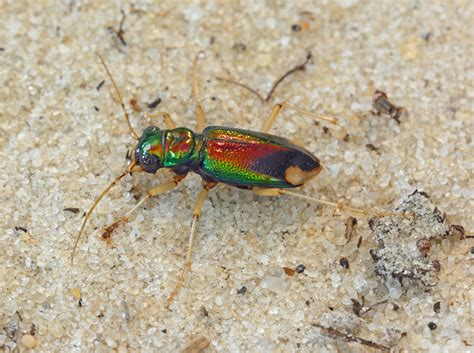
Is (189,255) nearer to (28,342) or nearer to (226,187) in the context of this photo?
(226,187)

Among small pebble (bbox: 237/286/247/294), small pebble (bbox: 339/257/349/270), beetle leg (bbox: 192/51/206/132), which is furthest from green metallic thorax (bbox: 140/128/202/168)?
small pebble (bbox: 339/257/349/270)

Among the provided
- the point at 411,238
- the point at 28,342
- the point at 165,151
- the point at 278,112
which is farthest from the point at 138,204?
the point at 411,238

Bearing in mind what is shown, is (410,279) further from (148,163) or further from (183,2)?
(183,2)

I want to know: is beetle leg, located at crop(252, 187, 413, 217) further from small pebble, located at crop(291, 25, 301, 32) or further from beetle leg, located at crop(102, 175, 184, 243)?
small pebble, located at crop(291, 25, 301, 32)

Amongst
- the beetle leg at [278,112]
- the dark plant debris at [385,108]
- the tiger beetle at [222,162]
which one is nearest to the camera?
the tiger beetle at [222,162]

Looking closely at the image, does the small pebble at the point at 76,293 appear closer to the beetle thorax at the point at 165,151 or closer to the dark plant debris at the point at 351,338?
the beetle thorax at the point at 165,151

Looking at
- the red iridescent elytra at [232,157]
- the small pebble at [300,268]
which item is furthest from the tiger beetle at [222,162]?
the small pebble at [300,268]
